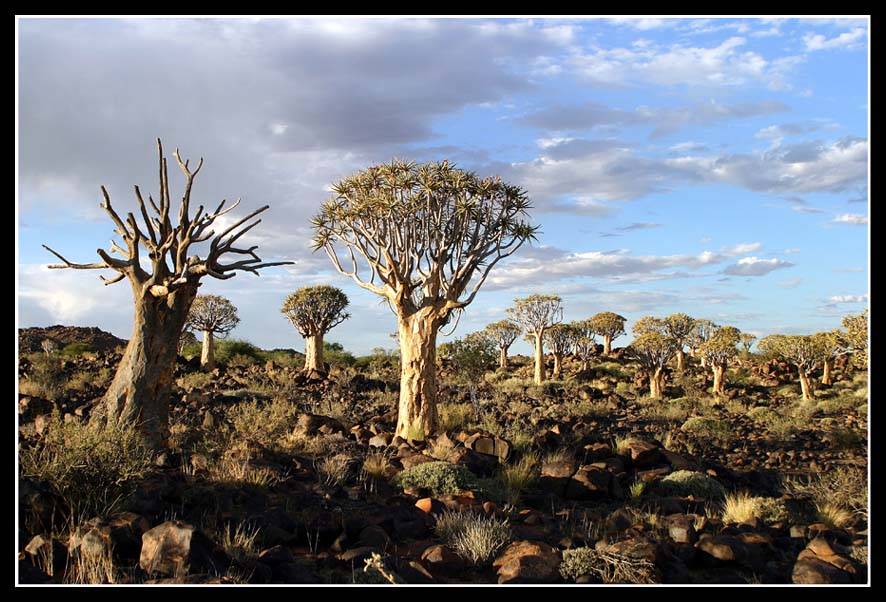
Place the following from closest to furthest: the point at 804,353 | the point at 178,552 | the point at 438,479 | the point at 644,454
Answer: the point at 178,552
the point at 438,479
the point at 644,454
the point at 804,353

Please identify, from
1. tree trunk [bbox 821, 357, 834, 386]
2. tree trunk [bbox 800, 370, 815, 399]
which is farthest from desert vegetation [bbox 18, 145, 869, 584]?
tree trunk [bbox 821, 357, 834, 386]

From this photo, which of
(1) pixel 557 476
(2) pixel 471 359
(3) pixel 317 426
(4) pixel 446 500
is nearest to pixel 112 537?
(4) pixel 446 500

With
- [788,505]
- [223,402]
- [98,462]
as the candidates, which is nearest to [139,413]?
[98,462]

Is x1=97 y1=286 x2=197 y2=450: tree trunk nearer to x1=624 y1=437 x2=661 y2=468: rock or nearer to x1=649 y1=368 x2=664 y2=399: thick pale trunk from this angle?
x1=624 y1=437 x2=661 y2=468: rock

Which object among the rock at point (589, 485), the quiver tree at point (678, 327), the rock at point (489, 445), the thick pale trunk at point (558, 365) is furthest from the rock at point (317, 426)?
the quiver tree at point (678, 327)

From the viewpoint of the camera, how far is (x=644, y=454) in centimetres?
1202

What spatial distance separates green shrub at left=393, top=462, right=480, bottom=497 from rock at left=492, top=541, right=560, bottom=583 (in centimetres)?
306

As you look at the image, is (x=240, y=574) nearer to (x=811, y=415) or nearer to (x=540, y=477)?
(x=540, y=477)

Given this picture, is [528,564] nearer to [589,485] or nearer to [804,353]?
[589,485]

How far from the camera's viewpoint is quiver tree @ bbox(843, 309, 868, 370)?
24.9m

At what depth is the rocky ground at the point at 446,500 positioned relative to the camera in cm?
593

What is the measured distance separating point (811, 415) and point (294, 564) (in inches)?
747

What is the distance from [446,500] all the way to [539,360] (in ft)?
73.5

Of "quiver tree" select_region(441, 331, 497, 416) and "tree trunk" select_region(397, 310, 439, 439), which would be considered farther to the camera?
"quiver tree" select_region(441, 331, 497, 416)
